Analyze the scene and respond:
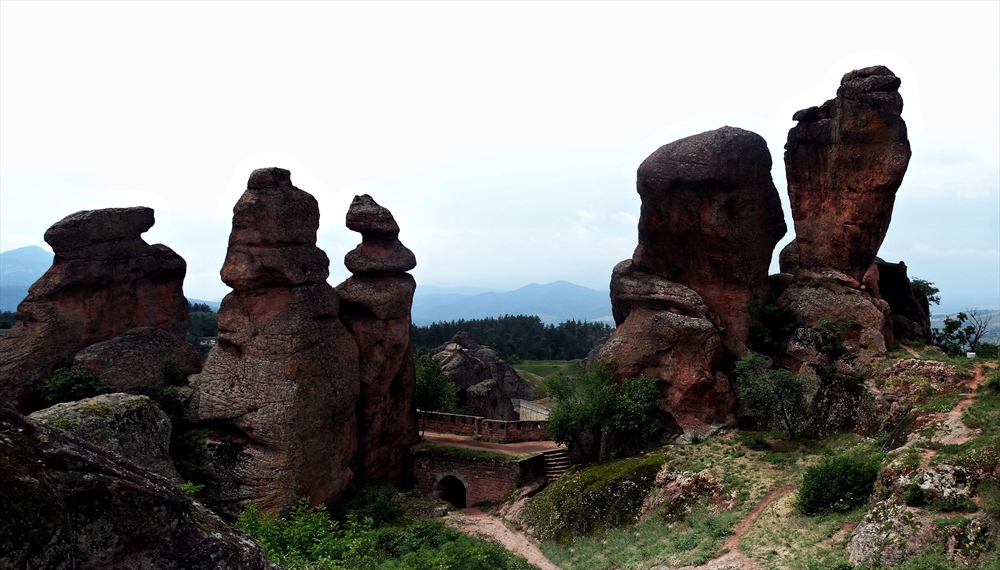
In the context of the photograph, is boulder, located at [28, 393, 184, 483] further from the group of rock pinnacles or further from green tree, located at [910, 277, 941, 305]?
green tree, located at [910, 277, 941, 305]

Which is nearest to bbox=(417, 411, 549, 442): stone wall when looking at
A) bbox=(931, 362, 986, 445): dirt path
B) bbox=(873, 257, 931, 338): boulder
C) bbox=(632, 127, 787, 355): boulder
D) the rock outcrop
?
bbox=(632, 127, 787, 355): boulder

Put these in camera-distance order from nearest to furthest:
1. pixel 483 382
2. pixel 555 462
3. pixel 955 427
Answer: pixel 955 427, pixel 555 462, pixel 483 382

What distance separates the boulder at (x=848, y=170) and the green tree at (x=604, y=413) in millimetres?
12335

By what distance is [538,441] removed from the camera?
42188 mm

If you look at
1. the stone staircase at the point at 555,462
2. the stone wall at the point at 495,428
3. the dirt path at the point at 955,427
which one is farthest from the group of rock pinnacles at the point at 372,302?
the dirt path at the point at 955,427

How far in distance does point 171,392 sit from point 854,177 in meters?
34.0

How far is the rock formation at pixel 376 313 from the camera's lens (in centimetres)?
Answer: 3350

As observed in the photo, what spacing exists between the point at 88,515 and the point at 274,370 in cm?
2323

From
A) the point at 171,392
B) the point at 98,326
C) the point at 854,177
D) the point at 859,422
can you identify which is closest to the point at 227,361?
the point at 171,392

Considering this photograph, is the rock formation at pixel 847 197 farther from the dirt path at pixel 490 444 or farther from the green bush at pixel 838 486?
the dirt path at pixel 490 444

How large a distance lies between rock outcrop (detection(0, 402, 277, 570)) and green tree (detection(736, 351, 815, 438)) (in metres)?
25.5

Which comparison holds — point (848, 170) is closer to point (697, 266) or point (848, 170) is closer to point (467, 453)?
point (697, 266)

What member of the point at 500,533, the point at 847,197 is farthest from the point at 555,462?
the point at 847,197

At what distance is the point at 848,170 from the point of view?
3506 centimetres
